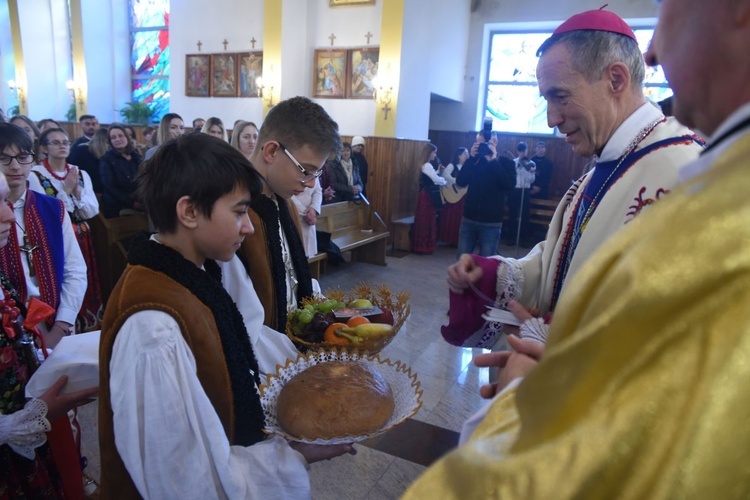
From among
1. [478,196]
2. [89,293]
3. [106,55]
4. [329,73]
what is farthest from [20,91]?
[478,196]

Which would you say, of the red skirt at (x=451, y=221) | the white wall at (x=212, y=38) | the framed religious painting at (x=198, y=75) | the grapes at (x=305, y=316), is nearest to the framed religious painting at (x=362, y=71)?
the white wall at (x=212, y=38)

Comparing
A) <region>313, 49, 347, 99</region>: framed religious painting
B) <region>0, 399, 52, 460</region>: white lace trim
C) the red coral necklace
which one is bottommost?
<region>0, 399, 52, 460</region>: white lace trim

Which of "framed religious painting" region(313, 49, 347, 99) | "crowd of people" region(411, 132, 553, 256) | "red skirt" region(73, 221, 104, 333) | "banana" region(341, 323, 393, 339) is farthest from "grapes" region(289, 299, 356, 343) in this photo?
"framed religious painting" region(313, 49, 347, 99)

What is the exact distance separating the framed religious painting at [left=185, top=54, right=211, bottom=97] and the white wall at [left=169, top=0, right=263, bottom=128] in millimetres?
113

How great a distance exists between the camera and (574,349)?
491 millimetres

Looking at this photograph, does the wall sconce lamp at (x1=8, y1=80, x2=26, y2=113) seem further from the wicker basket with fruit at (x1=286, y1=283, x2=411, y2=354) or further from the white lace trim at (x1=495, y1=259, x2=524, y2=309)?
the white lace trim at (x1=495, y1=259, x2=524, y2=309)

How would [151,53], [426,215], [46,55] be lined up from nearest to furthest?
[426,215] → [46,55] → [151,53]

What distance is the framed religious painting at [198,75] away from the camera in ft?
36.8

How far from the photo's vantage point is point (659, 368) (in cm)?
46

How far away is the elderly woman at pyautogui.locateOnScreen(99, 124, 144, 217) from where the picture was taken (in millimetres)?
5445

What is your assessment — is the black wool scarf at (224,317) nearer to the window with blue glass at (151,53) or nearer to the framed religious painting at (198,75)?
the framed religious painting at (198,75)

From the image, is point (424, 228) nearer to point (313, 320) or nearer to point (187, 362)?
point (313, 320)

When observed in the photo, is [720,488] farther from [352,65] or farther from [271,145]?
[352,65]

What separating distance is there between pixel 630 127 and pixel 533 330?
74 cm
